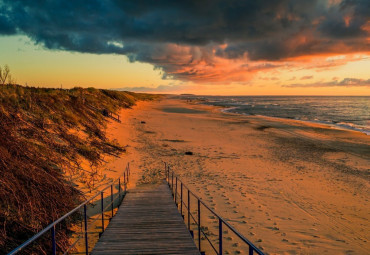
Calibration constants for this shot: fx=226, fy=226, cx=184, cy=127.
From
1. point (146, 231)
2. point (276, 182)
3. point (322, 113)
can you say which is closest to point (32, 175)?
point (146, 231)

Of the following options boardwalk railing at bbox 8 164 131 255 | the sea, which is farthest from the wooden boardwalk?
→ the sea

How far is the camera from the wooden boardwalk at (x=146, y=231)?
5.12 m

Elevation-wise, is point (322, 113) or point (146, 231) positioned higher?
point (322, 113)

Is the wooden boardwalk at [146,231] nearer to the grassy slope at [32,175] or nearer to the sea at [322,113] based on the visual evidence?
the grassy slope at [32,175]

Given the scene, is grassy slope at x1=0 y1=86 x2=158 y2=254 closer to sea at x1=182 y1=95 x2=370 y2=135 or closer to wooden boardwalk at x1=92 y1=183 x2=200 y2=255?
wooden boardwalk at x1=92 y1=183 x2=200 y2=255

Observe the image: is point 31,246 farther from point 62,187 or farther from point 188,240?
point 188,240

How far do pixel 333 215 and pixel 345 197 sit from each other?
2.42 metres

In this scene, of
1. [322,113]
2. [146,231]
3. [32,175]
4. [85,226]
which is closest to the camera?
[85,226]

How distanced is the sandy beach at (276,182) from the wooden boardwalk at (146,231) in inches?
77.9

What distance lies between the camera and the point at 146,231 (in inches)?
238

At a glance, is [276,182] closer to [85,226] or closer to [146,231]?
[146,231]

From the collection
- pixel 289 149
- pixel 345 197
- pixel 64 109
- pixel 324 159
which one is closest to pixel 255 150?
pixel 289 149

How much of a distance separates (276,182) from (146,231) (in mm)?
8614

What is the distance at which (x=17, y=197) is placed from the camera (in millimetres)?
5598
